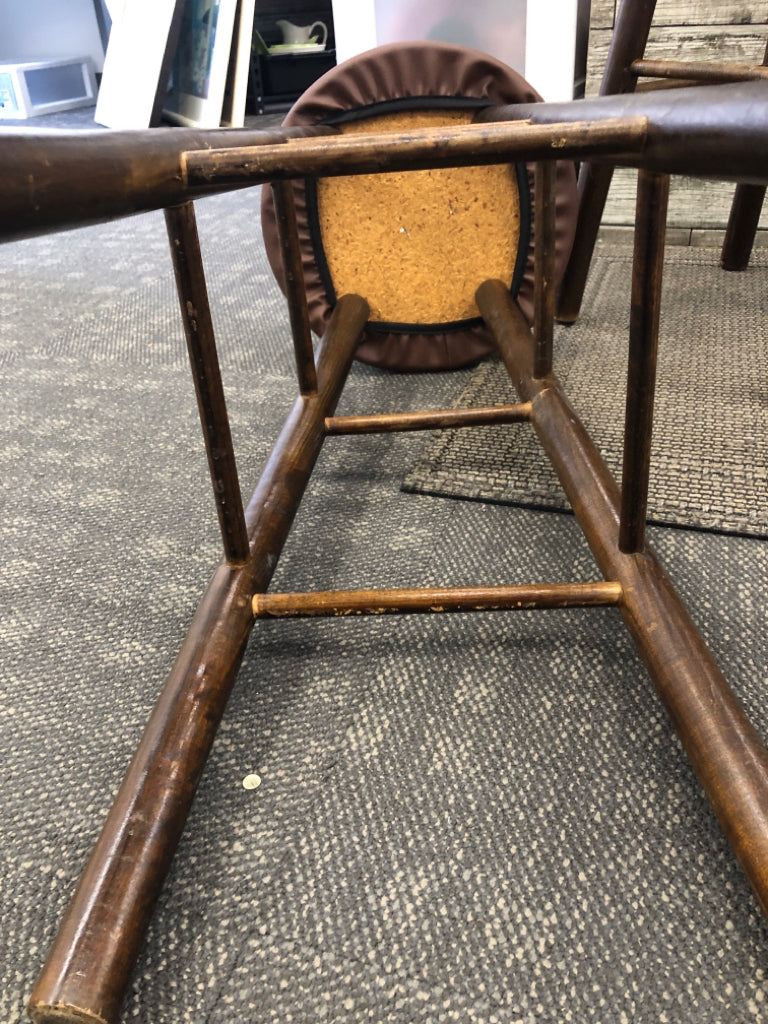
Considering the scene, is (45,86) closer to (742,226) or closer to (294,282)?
(742,226)

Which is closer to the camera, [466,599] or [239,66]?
[466,599]

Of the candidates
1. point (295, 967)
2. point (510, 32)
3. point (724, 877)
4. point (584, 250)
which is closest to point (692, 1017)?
point (724, 877)

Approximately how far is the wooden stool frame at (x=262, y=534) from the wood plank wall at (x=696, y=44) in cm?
133

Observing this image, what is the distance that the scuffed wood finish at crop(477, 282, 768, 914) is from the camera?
0.55 meters

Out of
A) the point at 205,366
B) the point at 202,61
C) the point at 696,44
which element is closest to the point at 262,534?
the point at 205,366

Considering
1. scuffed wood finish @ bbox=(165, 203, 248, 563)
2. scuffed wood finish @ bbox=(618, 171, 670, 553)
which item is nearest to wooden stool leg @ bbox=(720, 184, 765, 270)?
scuffed wood finish @ bbox=(618, 171, 670, 553)

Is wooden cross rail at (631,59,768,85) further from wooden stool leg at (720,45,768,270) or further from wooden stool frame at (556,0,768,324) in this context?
wooden stool leg at (720,45,768,270)

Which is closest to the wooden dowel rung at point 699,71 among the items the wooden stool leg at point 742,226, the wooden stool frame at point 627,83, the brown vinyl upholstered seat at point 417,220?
the wooden stool frame at point 627,83

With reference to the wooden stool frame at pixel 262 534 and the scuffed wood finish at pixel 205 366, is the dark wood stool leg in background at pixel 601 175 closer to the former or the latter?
the wooden stool frame at pixel 262 534

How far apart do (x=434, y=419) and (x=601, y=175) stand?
24.5 inches

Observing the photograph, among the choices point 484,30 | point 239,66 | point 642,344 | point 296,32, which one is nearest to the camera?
point 642,344

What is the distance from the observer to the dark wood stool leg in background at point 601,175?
1.30 metres

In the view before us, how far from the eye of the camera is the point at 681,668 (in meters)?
0.64

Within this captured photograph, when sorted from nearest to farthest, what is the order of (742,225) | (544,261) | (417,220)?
(544,261) → (417,220) → (742,225)
